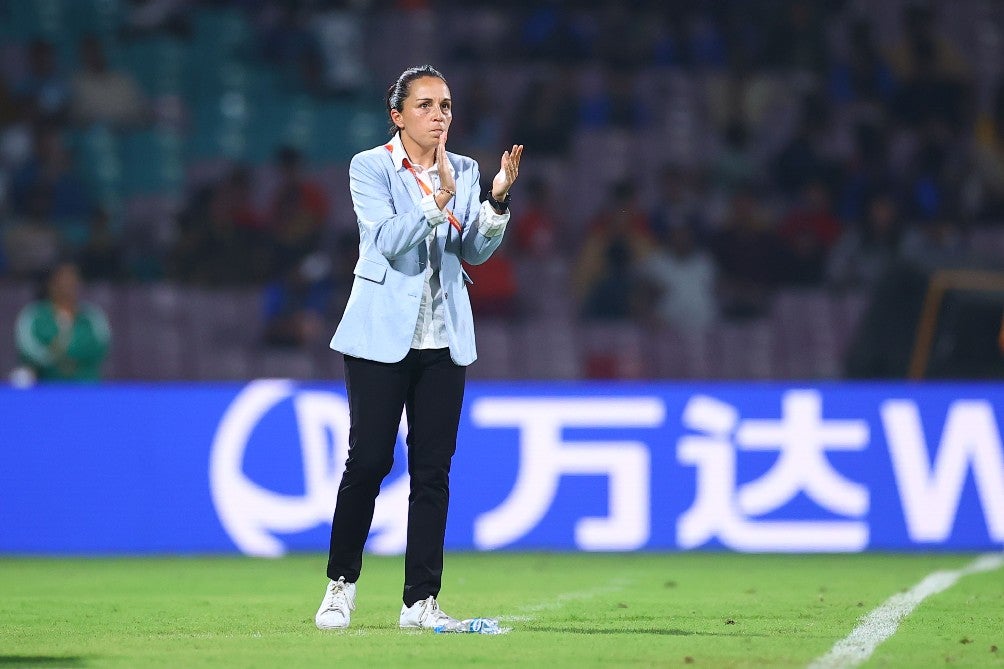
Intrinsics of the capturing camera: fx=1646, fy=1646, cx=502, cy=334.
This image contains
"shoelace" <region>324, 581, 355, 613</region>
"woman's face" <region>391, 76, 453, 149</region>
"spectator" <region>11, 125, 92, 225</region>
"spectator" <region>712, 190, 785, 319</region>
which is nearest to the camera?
"woman's face" <region>391, 76, 453, 149</region>

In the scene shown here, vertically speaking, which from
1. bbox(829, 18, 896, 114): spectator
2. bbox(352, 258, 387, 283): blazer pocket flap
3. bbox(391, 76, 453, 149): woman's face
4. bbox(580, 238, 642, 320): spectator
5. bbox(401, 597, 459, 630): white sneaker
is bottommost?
bbox(401, 597, 459, 630): white sneaker

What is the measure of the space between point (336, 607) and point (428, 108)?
6.05 feet

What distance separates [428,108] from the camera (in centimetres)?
592

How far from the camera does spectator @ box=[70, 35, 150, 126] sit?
614 inches

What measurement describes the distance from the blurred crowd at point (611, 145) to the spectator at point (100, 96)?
0.07ft

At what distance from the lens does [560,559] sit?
32.1 feet

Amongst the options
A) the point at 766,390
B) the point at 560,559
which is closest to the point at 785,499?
the point at 766,390

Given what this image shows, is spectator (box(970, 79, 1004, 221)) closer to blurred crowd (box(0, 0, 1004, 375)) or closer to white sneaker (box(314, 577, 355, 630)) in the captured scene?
blurred crowd (box(0, 0, 1004, 375))

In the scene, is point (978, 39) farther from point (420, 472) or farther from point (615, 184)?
point (420, 472)

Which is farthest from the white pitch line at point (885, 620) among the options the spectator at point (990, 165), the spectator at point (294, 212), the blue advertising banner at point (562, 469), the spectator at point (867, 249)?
the spectator at point (294, 212)

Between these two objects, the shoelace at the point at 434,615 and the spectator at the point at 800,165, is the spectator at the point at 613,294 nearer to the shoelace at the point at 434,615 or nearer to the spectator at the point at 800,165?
the spectator at the point at 800,165

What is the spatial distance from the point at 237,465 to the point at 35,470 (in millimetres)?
1264

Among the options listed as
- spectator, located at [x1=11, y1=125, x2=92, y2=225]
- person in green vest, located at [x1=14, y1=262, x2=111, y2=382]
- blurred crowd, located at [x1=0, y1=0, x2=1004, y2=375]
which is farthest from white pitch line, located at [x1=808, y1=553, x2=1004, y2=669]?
spectator, located at [x1=11, y1=125, x2=92, y2=225]

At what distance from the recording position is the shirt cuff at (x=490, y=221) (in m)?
5.81
